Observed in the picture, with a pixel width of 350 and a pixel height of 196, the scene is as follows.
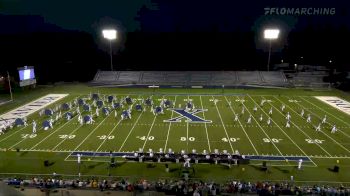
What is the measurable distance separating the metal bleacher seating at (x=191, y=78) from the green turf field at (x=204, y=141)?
12569 millimetres

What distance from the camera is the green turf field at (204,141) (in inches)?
616

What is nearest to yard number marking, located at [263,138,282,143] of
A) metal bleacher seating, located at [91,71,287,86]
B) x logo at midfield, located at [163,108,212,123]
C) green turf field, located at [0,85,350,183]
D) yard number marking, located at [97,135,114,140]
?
green turf field, located at [0,85,350,183]

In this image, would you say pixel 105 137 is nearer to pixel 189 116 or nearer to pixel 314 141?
pixel 189 116

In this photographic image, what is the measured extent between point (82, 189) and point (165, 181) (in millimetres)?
3230

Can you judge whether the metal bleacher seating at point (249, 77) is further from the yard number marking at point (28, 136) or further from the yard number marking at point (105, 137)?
the yard number marking at point (28, 136)

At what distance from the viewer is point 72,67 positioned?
4828cm

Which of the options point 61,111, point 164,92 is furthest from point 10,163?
point 164,92

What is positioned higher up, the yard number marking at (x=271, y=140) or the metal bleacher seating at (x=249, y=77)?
the metal bleacher seating at (x=249, y=77)

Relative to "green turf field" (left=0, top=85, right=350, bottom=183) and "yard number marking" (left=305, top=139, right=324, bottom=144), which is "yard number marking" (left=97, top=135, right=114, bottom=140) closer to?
"green turf field" (left=0, top=85, right=350, bottom=183)

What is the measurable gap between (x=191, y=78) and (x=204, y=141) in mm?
24307

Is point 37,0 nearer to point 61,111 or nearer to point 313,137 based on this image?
point 61,111

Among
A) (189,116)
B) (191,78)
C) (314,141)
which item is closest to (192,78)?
(191,78)

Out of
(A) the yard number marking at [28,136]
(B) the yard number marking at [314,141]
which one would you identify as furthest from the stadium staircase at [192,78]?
(A) the yard number marking at [28,136]

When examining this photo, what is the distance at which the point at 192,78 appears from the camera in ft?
142
